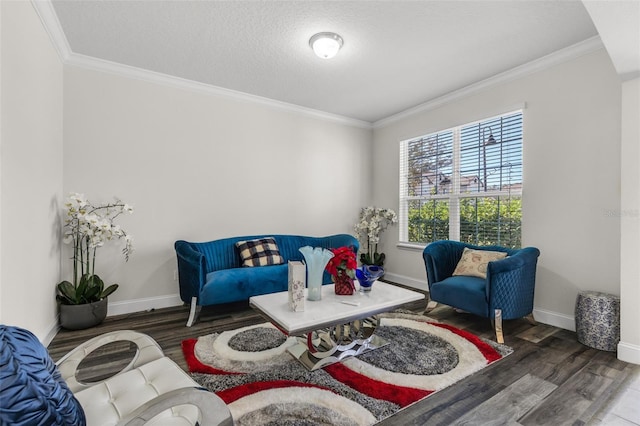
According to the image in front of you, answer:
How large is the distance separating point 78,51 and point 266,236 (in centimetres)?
279

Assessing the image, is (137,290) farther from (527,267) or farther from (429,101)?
(429,101)

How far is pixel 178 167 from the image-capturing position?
12.0ft

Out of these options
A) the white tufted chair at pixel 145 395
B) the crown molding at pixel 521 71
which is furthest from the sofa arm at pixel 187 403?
the crown molding at pixel 521 71

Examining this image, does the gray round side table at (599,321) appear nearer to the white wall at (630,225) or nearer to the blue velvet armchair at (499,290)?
the white wall at (630,225)

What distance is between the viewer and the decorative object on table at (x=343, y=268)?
2.29 m

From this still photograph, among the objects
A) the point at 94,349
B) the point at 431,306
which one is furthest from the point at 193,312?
the point at 431,306

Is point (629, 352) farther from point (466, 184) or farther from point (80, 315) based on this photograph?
point (80, 315)

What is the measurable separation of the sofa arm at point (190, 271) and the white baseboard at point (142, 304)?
1.57 ft

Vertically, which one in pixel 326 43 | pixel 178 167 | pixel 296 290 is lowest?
pixel 296 290

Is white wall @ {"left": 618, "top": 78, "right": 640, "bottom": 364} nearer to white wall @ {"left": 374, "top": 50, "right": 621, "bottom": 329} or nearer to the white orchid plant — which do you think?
white wall @ {"left": 374, "top": 50, "right": 621, "bottom": 329}

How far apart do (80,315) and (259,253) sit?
5.93 feet

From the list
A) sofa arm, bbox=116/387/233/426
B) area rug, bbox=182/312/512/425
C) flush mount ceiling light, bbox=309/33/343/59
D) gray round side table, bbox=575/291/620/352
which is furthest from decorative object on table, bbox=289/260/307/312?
gray round side table, bbox=575/291/620/352

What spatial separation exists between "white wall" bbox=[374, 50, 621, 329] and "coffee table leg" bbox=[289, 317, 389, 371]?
194cm

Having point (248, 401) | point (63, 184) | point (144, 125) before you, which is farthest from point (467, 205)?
point (63, 184)
